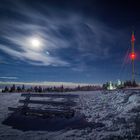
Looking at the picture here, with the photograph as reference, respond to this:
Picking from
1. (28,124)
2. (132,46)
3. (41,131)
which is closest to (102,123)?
(41,131)

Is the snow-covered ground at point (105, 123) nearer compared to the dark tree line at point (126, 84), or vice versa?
the snow-covered ground at point (105, 123)

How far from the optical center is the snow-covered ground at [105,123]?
27.5ft

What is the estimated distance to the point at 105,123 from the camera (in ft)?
31.8

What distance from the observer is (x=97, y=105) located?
41.0 feet

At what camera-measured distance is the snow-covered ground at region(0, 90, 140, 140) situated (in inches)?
329

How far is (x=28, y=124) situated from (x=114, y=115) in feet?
18.9

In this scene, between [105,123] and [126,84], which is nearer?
[105,123]

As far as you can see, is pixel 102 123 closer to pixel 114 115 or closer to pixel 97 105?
pixel 114 115

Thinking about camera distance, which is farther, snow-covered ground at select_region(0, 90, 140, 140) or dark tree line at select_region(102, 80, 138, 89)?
dark tree line at select_region(102, 80, 138, 89)

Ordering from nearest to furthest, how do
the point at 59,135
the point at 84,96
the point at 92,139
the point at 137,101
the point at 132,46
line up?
1. the point at 92,139
2. the point at 59,135
3. the point at 137,101
4. the point at 84,96
5. the point at 132,46

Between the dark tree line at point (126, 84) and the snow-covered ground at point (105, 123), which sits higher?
the dark tree line at point (126, 84)

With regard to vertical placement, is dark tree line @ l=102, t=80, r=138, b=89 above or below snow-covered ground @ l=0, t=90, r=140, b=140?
above

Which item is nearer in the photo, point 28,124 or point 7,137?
point 7,137

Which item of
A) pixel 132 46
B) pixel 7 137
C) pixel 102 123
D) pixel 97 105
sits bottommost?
pixel 7 137
